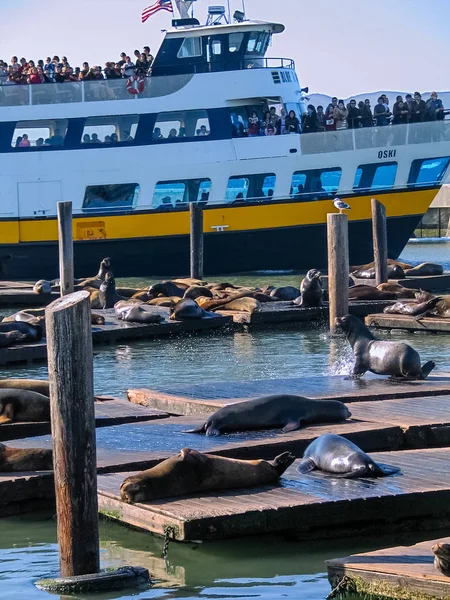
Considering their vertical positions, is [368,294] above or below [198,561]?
above

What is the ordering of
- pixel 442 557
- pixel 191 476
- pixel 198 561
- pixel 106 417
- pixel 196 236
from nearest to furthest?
1. pixel 442 557
2. pixel 198 561
3. pixel 191 476
4. pixel 106 417
5. pixel 196 236

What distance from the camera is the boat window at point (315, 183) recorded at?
83.0 ft

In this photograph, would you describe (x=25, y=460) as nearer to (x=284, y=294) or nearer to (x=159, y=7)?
(x=284, y=294)

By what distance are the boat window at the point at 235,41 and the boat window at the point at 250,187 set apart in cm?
268

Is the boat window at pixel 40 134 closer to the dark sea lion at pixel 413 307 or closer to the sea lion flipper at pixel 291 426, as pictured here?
the dark sea lion at pixel 413 307

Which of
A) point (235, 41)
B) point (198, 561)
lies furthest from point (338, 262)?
point (235, 41)

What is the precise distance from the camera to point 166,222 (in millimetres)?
25078

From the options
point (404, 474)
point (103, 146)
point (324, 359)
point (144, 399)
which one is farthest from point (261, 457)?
point (103, 146)

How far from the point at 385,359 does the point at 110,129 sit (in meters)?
15.8

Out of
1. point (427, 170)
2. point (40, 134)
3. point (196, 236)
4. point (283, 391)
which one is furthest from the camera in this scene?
point (427, 170)

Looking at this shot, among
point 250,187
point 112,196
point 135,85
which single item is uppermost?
point 135,85

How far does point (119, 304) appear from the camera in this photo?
17.5m

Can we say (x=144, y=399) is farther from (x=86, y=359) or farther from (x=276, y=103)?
(x=276, y=103)

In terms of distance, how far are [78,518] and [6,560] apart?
1.04m
